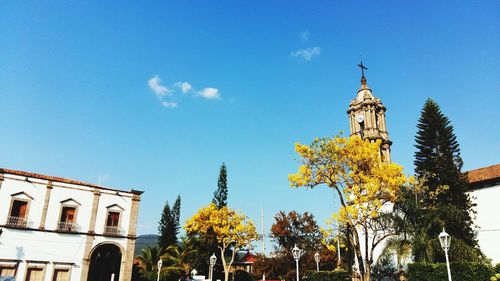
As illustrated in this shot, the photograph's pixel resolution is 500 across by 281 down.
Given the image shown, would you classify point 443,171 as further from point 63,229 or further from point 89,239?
point 63,229

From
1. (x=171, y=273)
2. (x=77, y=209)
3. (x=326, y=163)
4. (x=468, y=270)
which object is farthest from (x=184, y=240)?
(x=468, y=270)

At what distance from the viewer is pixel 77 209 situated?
1053 inches

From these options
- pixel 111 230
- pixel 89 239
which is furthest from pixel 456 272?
pixel 89 239

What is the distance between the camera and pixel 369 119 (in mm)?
38875

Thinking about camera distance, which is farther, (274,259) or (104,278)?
(274,259)

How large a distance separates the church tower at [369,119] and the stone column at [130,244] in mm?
25454

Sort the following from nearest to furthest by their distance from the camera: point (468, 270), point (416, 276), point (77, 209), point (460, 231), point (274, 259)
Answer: point (468, 270) → point (416, 276) → point (460, 231) → point (77, 209) → point (274, 259)

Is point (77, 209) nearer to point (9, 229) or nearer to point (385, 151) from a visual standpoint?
point (9, 229)

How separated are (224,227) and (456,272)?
20.2 m

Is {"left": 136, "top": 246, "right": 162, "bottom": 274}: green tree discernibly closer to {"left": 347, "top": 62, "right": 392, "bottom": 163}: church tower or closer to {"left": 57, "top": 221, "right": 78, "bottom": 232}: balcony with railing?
{"left": 57, "top": 221, "right": 78, "bottom": 232}: balcony with railing

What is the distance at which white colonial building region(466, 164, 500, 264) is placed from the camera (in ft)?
84.8

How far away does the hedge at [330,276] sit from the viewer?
83.1 ft

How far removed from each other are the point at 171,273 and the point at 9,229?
1620 centimetres

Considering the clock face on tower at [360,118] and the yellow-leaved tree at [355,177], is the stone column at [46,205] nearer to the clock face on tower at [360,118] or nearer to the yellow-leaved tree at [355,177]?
the yellow-leaved tree at [355,177]
